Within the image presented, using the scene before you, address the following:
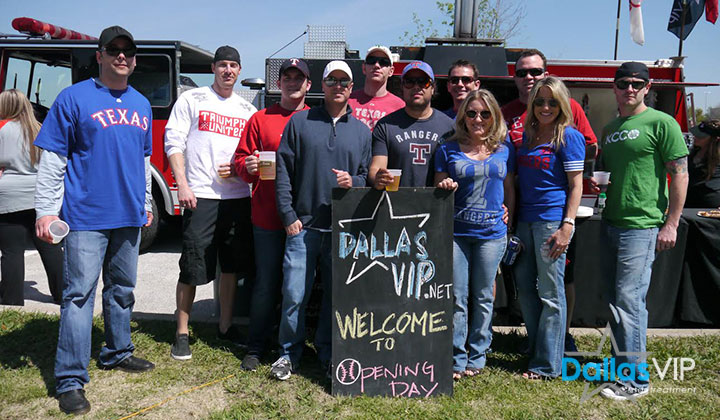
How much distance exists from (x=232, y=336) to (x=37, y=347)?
1395mm

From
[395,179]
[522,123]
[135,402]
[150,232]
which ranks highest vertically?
[522,123]

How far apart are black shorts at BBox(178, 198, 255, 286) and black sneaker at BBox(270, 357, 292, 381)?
797 millimetres

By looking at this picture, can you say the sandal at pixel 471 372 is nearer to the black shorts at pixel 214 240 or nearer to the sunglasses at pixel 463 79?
the black shorts at pixel 214 240

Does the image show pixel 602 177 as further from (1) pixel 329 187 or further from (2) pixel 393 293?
(1) pixel 329 187

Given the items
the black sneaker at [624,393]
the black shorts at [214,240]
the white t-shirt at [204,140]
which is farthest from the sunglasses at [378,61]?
the black sneaker at [624,393]

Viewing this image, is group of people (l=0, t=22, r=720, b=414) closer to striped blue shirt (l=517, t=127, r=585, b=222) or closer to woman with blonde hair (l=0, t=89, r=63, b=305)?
striped blue shirt (l=517, t=127, r=585, b=222)

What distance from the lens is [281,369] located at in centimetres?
329

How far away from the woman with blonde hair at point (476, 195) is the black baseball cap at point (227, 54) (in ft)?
5.22

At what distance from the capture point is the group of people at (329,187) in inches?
119

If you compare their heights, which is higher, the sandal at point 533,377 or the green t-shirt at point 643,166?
the green t-shirt at point 643,166

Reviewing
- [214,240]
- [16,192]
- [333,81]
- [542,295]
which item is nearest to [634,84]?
[542,295]

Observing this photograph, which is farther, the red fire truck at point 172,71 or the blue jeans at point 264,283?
the red fire truck at point 172,71

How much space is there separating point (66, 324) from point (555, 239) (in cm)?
296

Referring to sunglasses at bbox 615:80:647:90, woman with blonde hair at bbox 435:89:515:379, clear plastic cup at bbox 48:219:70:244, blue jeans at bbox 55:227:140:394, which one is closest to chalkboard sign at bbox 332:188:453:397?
woman with blonde hair at bbox 435:89:515:379
